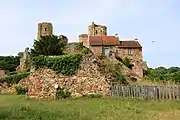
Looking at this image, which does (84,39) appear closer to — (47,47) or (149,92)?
(47,47)

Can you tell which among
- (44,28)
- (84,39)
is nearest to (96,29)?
(84,39)

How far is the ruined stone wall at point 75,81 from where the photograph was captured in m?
32.6

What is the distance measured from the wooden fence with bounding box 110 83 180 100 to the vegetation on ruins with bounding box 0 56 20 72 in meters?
72.3

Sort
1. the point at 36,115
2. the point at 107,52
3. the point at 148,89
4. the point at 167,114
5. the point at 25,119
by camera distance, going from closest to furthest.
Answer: the point at 25,119, the point at 36,115, the point at 167,114, the point at 148,89, the point at 107,52

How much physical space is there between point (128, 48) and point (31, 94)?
142 ft

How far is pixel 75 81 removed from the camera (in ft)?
109

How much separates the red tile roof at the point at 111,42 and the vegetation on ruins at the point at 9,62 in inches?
1357

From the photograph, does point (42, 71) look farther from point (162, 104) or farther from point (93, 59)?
point (162, 104)

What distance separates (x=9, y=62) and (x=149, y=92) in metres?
85.6

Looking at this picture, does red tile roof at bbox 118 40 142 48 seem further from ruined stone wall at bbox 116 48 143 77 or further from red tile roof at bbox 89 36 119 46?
red tile roof at bbox 89 36 119 46

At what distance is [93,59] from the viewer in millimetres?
33438

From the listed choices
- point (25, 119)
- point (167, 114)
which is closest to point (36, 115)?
point (25, 119)

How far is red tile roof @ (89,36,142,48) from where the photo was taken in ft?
236

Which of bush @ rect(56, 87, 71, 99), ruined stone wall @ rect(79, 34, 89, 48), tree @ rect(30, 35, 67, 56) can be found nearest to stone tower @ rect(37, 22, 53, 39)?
ruined stone wall @ rect(79, 34, 89, 48)
